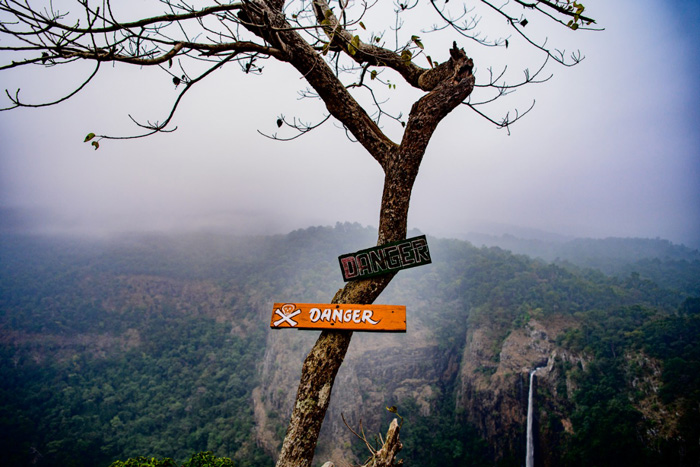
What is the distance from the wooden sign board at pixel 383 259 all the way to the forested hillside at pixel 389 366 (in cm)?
3003

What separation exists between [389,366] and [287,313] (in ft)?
128

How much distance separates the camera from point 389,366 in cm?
3834

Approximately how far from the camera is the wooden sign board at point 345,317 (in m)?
2.12

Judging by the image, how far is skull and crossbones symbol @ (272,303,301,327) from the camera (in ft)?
7.75

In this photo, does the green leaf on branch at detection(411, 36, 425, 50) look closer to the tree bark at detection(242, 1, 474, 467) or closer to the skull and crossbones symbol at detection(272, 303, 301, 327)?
the tree bark at detection(242, 1, 474, 467)

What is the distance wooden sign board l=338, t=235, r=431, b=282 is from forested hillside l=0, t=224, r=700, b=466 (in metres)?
30.0

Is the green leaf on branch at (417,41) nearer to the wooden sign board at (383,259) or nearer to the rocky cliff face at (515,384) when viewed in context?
the wooden sign board at (383,259)

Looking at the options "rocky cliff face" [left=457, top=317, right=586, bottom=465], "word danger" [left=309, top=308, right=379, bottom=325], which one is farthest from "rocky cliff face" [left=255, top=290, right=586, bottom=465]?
"word danger" [left=309, top=308, right=379, bottom=325]

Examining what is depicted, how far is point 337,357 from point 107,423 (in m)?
44.8

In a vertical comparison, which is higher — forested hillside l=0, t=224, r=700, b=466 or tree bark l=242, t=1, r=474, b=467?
tree bark l=242, t=1, r=474, b=467

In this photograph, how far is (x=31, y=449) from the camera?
28625 millimetres

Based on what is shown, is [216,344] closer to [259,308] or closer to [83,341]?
[259,308]

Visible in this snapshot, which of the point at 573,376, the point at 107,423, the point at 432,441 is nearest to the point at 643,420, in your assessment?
the point at 573,376

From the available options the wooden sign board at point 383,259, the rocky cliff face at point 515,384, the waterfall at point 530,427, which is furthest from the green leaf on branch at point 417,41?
the waterfall at point 530,427
